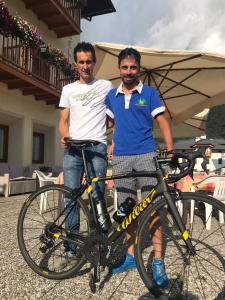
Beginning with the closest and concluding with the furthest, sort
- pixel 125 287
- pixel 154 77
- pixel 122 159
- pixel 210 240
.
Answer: pixel 210 240
pixel 125 287
pixel 122 159
pixel 154 77

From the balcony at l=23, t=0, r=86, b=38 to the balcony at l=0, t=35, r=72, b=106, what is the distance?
223 cm

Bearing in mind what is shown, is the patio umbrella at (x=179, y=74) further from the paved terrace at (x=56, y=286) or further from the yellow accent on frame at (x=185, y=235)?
the yellow accent on frame at (x=185, y=235)

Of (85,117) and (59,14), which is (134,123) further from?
(59,14)

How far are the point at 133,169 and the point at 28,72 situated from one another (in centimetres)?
1027

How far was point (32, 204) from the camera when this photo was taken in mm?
3432

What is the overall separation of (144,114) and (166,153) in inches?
20.6

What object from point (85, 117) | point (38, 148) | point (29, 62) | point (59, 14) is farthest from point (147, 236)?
point (59, 14)

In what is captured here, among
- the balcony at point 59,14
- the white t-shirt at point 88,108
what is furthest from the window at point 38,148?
the white t-shirt at point 88,108

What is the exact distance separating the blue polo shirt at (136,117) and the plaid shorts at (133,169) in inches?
2.1

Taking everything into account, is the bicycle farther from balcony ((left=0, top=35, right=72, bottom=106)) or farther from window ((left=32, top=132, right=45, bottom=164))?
window ((left=32, top=132, right=45, bottom=164))

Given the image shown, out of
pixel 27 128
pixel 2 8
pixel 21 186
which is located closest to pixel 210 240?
pixel 21 186

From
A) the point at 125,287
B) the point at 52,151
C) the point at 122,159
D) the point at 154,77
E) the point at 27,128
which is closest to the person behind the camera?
the point at 125,287

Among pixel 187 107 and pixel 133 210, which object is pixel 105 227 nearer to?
pixel 133 210

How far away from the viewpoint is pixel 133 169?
10.8ft
